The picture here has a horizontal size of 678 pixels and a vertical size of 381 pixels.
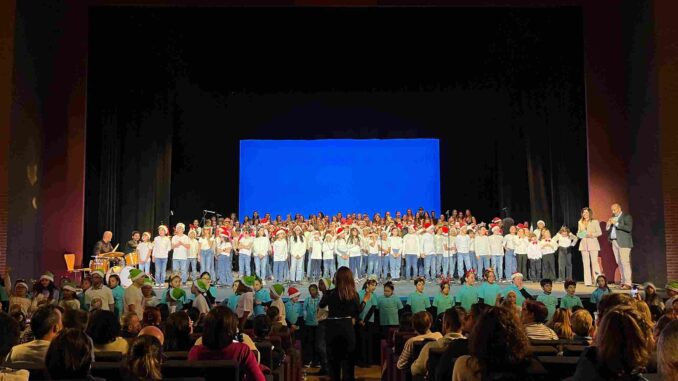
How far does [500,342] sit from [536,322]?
9.90 ft

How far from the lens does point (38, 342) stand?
4188 millimetres

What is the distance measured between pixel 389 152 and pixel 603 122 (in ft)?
21.2

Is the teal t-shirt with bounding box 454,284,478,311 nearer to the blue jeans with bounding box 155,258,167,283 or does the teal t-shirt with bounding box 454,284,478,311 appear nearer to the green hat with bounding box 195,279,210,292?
the green hat with bounding box 195,279,210,292

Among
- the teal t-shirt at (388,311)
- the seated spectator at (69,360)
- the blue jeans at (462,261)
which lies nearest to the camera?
the seated spectator at (69,360)

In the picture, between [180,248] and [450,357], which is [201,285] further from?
[450,357]

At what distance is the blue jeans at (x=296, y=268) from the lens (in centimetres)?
1566

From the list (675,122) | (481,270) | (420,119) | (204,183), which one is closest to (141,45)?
(204,183)

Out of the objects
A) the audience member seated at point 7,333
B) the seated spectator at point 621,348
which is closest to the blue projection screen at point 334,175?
the audience member seated at point 7,333

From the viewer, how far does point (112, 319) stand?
4.68 meters

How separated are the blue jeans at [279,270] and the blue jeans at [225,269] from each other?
41.6 inches

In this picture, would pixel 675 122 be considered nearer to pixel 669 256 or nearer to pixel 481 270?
pixel 669 256

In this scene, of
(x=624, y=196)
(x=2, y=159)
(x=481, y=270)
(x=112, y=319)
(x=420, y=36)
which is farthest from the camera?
(x=420, y=36)

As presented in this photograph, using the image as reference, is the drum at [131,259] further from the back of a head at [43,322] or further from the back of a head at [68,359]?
the back of a head at [68,359]

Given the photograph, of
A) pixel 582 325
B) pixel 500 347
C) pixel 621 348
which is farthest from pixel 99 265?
pixel 621 348
